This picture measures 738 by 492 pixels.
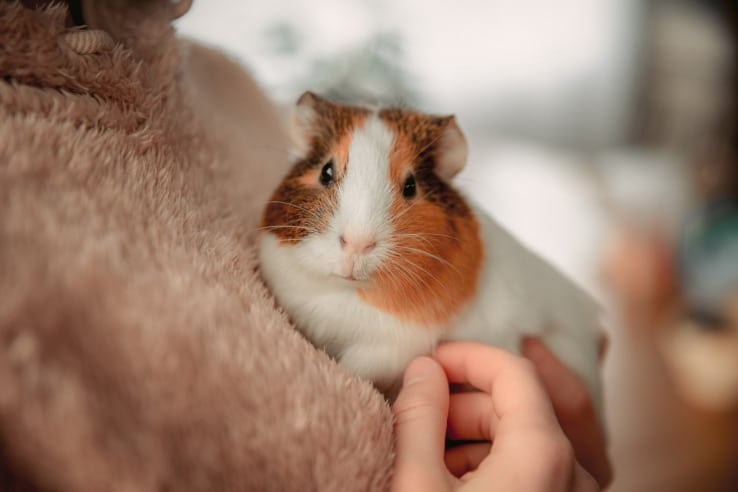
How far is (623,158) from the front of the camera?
3.18 meters

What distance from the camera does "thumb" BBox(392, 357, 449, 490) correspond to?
54cm

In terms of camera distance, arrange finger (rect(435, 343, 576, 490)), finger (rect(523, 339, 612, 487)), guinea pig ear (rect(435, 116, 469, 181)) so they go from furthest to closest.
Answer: finger (rect(523, 339, 612, 487)) → guinea pig ear (rect(435, 116, 469, 181)) → finger (rect(435, 343, 576, 490))

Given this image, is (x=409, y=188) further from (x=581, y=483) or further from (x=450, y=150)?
(x=581, y=483)

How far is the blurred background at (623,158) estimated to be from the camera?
226cm

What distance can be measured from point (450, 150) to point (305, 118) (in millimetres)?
234

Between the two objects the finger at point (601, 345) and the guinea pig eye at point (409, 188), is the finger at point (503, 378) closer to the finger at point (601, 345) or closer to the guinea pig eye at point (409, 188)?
the guinea pig eye at point (409, 188)

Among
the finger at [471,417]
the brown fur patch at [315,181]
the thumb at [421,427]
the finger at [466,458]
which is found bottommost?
the finger at [466,458]

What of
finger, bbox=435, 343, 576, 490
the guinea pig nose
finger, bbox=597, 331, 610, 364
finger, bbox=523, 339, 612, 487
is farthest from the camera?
finger, bbox=597, 331, 610, 364

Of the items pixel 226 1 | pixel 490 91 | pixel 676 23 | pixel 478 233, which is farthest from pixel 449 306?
pixel 676 23

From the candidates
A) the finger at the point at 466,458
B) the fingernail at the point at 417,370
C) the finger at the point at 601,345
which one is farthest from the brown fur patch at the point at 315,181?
the finger at the point at 601,345

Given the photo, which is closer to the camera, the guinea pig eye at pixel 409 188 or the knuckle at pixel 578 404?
the guinea pig eye at pixel 409 188

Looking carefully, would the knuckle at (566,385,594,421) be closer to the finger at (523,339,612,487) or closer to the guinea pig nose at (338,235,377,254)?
the finger at (523,339,612,487)

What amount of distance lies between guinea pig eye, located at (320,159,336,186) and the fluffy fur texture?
0.18 meters

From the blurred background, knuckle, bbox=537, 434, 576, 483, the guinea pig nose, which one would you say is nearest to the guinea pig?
the guinea pig nose
